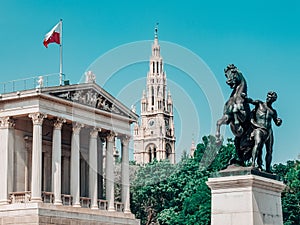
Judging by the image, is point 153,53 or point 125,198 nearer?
point 125,198

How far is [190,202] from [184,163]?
37.4ft

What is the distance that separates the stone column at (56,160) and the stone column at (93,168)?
15.5 ft

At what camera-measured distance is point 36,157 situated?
6322 cm

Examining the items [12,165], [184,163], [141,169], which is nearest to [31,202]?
[12,165]

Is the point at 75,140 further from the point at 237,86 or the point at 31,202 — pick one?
the point at 237,86

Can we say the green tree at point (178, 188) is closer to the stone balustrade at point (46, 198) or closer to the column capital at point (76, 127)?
the stone balustrade at point (46, 198)

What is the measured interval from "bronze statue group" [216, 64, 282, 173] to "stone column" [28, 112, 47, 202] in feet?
136

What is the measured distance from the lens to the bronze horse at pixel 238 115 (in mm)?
23062

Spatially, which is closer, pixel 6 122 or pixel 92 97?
pixel 6 122

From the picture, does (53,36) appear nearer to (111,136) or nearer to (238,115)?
Result: (111,136)

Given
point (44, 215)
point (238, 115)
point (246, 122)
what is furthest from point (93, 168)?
point (238, 115)

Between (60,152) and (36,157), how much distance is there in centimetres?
406

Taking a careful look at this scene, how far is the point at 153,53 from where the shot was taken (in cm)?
19900

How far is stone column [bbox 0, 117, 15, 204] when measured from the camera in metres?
64.0
